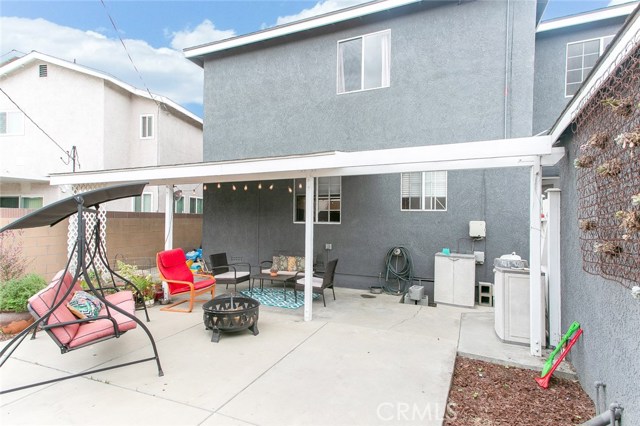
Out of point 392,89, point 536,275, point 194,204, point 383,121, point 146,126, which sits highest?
point 146,126

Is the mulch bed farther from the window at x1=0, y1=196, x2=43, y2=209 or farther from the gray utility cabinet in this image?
the window at x1=0, y1=196, x2=43, y2=209

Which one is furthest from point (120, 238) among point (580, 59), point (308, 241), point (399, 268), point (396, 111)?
point (580, 59)

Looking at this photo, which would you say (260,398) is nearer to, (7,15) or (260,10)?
(260,10)

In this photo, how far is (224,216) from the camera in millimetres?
9258

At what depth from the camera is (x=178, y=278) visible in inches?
Answer: 239

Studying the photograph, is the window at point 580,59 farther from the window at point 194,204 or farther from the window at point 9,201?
the window at point 9,201

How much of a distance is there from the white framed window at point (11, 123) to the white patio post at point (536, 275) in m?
17.0

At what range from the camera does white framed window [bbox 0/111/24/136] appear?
495 inches

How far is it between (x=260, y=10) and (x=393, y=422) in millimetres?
11231

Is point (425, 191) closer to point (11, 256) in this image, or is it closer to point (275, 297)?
point (275, 297)

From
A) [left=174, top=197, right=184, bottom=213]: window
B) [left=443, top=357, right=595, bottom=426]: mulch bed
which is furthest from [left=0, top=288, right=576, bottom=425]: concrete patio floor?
[left=174, top=197, right=184, bottom=213]: window

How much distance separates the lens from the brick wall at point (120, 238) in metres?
6.80

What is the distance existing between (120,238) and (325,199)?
22.1 feet

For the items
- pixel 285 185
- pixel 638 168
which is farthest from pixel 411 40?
pixel 638 168
